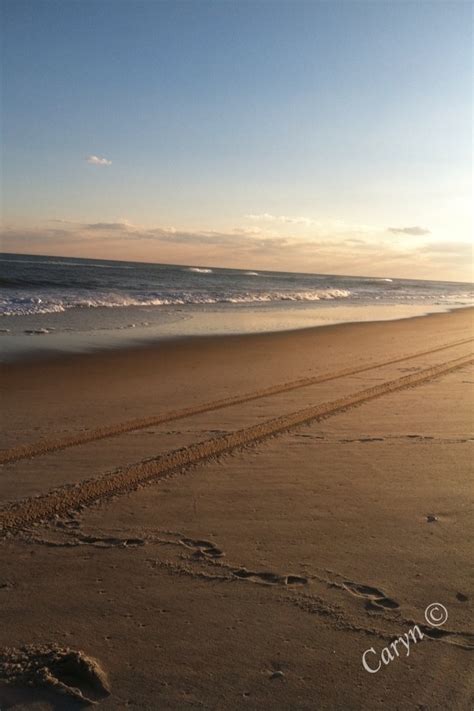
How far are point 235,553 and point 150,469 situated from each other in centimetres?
169

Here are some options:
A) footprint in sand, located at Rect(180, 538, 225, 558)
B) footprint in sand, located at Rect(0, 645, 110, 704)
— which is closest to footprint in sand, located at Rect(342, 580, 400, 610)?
footprint in sand, located at Rect(180, 538, 225, 558)

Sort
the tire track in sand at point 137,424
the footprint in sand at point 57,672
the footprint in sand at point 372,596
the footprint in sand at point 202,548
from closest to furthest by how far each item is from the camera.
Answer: the footprint in sand at point 57,672, the footprint in sand at point 372,596, the footprint in sand at point 202,548, the tire track in sand at point 137,424

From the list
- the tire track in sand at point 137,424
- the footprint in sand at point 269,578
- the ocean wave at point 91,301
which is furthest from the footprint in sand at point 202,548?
the ocean wave at point 91,301

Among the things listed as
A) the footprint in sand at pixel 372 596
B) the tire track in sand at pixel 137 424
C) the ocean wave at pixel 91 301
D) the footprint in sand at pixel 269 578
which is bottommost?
the footprint in sand at pixel 269 578

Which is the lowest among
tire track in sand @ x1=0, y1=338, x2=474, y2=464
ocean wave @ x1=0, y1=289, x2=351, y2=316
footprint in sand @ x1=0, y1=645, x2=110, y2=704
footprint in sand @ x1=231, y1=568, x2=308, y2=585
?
footprint in sand @ x1=0, y1=645, x2=110, y2=704

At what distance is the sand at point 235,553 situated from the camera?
2.60m

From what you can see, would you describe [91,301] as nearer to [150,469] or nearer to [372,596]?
[150,469]

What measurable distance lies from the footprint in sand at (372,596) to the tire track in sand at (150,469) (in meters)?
2.12

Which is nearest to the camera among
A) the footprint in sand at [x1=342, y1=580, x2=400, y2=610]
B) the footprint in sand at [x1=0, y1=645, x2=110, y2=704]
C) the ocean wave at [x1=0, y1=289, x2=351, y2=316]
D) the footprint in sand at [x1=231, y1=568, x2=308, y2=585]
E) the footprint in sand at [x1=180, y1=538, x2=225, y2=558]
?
the footprint in sand at [x1=0, y1=645, x2=110, y2=704]

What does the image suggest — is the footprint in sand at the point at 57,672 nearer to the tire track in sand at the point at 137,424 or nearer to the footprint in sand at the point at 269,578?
the footprint in sand at the point at 269,578

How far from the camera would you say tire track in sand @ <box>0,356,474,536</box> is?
4191mm

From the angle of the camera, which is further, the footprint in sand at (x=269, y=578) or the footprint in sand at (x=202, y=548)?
the footprint in sand at (x=202, y=548)

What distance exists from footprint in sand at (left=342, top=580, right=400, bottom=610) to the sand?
0.01 metres

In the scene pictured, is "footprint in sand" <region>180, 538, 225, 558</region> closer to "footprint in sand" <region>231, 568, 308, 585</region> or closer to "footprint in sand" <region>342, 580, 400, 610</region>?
"footprint in sand" <region>231, 568, 308, 585</region>
